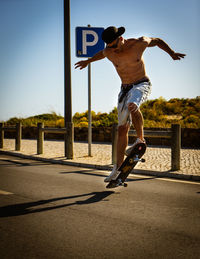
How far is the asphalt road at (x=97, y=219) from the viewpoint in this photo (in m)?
2.57

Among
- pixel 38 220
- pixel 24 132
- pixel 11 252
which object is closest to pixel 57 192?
pixel 38 220

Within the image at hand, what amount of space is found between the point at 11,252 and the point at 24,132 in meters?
16.9

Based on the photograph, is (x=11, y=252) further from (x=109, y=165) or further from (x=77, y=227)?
(x=109, y=165)

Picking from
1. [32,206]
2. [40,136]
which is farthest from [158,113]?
[32,206]

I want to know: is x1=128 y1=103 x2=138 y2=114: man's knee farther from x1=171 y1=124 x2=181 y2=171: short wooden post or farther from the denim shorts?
x1=171 y1=124 x2=181 y2=171: short wooden post

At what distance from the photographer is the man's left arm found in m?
4.22

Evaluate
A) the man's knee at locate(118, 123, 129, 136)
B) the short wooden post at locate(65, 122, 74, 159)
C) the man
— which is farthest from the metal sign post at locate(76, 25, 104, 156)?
the man's knee at locate(118, 123, 129, 136)

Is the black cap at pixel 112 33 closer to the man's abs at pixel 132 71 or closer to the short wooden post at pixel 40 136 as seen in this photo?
the man's abs at pixel 132 71

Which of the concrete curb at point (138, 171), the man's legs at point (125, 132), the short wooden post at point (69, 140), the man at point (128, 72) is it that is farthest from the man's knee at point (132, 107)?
the short wooden post at point (69, 140)

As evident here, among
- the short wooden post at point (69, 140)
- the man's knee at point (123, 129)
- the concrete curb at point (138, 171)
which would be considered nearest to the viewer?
the man's knee at point (123, 129)

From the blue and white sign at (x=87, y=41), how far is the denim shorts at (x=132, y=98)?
4.79 metres

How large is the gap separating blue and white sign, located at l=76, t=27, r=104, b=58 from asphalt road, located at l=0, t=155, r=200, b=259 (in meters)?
4.51

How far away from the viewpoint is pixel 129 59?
4086mm

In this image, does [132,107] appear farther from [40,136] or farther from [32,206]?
[40,136]
